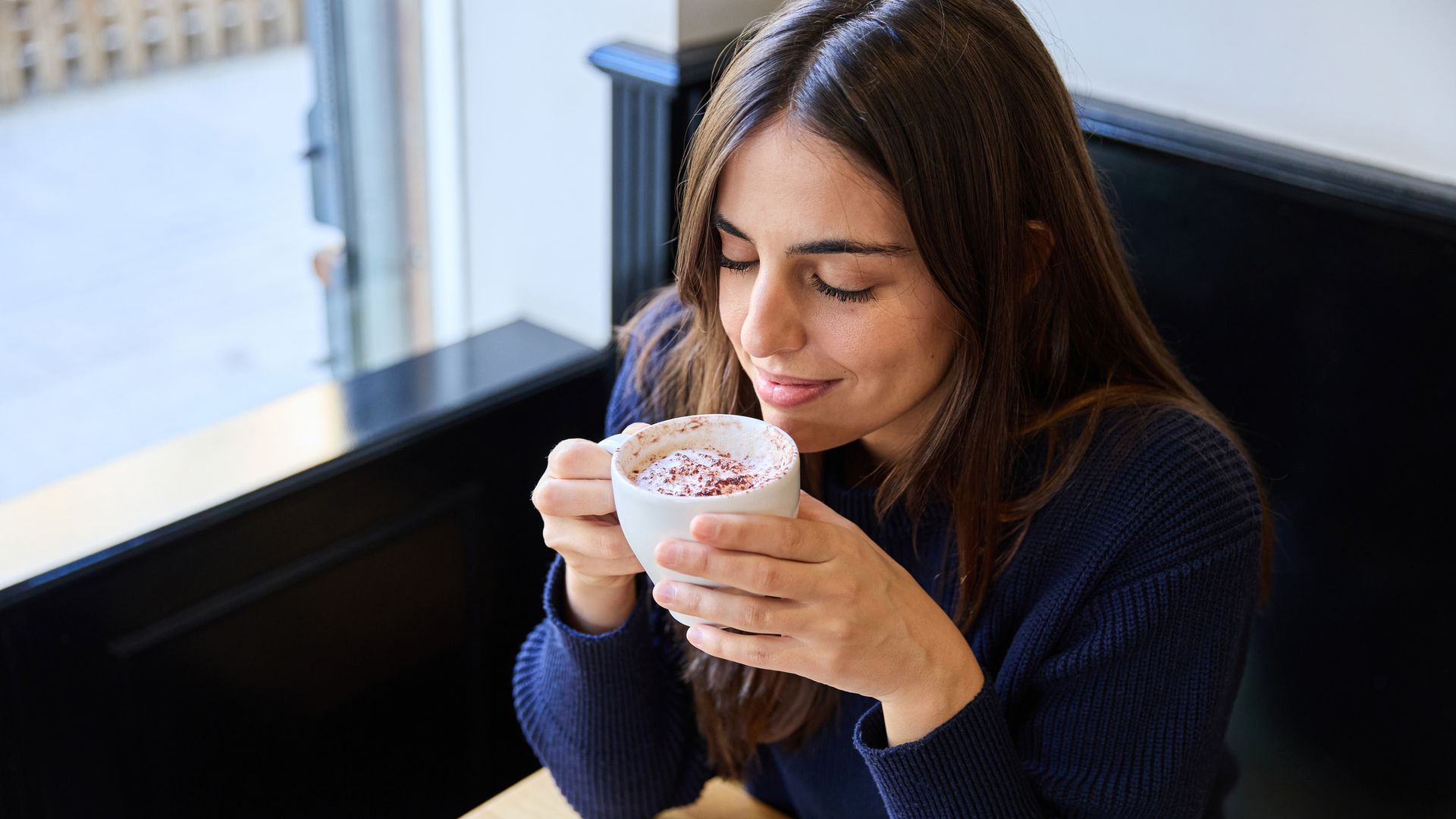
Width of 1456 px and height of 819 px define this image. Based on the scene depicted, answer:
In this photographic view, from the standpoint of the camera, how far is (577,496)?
1.03 m

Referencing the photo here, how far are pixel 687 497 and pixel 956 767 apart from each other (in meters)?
0.36

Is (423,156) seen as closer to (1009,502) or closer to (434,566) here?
(434,566)

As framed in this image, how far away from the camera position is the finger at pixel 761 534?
0.86 meters

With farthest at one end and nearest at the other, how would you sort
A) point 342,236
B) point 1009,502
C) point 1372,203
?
point 342,236 → point 1372,203 → point 1009,502

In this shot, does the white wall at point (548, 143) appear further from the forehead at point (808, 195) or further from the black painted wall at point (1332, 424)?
the forehead at point (808, 195)

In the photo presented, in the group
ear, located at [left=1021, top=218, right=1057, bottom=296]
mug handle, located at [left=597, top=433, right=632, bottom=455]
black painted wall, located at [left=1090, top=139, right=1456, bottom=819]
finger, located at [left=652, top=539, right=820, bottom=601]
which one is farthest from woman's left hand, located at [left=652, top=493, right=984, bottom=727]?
black painted wall, located at [left=1090, top=139, right=1456, bottom=819]

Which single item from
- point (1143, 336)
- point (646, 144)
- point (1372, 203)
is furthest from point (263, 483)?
point (1372, 203)

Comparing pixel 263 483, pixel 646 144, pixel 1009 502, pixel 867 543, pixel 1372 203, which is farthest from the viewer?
pixel 646 144

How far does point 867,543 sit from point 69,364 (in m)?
1.35

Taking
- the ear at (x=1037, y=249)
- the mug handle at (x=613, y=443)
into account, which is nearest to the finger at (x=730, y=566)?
the mug handle at (x=613, y=443)

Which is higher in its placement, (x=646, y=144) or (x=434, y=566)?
(x=646, y=144)

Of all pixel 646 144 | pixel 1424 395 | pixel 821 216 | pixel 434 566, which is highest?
pixel 821 216

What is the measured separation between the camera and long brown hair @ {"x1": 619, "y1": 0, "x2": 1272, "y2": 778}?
3.40 ft

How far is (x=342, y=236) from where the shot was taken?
217 cm
